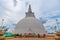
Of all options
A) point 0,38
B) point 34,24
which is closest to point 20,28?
point 34,24

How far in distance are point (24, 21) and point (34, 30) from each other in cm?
426

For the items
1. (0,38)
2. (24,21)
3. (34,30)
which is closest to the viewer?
(0,38)

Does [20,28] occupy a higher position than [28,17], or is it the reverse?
[28,17]

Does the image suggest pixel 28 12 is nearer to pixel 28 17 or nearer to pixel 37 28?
pixel 28 17

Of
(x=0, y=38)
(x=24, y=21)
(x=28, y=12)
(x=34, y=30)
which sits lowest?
(x=0, y=38)

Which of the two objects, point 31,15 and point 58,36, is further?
point 31,15

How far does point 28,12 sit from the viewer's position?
4297 cm

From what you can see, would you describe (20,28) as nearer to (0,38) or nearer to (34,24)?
(34,24)

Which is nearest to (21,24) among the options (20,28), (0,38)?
(20,28)

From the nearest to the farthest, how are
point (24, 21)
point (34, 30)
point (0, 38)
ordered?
point (0, 38)
point (34, 30)
point (24, 21)

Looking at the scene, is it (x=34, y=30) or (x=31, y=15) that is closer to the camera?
(x=34, y=30)

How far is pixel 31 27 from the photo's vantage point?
1547 inches

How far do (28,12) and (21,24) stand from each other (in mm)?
4185

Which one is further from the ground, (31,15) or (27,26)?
(31,15)
